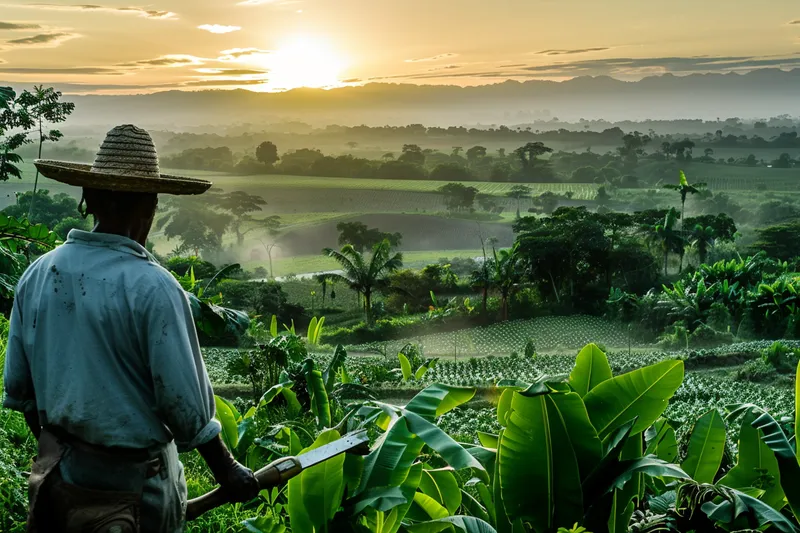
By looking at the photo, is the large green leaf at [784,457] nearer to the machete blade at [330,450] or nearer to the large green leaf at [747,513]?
the large green leaf at [747,513]

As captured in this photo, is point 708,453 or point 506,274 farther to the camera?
point 506,274

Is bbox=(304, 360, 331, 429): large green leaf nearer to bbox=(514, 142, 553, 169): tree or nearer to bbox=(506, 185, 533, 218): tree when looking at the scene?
bbox=(506, 185, 533, 218): tree

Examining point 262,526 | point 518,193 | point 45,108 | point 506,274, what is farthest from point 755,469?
point 518,193

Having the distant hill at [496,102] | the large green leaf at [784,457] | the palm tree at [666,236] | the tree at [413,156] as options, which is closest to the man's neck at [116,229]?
the large green leaf at [784,457]

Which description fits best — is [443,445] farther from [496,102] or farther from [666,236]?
[496,102]

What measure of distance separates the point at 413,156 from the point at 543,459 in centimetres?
6077

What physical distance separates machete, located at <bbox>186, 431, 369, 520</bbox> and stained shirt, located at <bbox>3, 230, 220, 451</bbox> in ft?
0.65

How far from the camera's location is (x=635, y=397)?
2416mm

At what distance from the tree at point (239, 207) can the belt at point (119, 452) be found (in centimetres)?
4241

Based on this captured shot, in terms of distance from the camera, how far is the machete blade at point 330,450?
195 cm

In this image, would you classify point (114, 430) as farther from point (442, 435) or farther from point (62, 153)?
point (62, 153)

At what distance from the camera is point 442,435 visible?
227cm

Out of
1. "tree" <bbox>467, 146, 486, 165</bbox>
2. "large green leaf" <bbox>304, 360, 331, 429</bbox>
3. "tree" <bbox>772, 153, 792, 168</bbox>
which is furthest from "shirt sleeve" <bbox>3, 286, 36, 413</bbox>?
"tree" <bbox>772, 153, 792, 168</bbox>

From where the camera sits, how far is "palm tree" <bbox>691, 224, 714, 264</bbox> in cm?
2945
